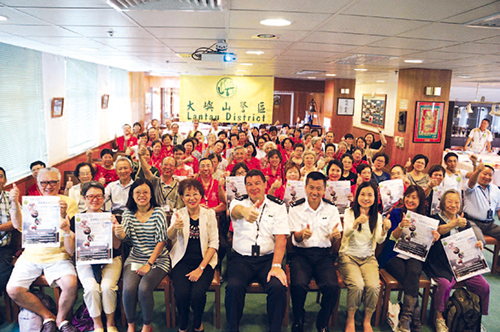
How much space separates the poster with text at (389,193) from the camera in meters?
3.91

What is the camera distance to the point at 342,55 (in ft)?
17.6

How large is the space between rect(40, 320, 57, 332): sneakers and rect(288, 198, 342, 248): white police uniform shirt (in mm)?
2255

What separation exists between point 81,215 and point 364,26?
297 cm

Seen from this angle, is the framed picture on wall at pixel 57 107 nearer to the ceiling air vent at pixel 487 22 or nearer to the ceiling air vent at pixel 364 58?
the ceiling air vent at pixel 364 58

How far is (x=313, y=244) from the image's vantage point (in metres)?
3.43

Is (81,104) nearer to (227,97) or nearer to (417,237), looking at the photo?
(227,97)

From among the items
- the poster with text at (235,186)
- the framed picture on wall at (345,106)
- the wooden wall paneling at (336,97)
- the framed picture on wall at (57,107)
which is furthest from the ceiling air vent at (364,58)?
the framed picture on wall at (345,106)

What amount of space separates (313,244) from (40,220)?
8.08 feet

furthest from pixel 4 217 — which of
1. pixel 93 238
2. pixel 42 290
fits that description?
pixel 93 238

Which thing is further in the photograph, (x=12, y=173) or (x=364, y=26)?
(x=12, y=173)

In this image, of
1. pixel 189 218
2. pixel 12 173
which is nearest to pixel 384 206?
pixel 189 218

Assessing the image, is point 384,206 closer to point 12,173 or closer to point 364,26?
point 364,26

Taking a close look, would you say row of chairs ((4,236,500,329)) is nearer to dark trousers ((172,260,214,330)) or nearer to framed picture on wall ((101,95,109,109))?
dark trousers ((172,260,214,330))

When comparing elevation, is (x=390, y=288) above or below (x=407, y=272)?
below
